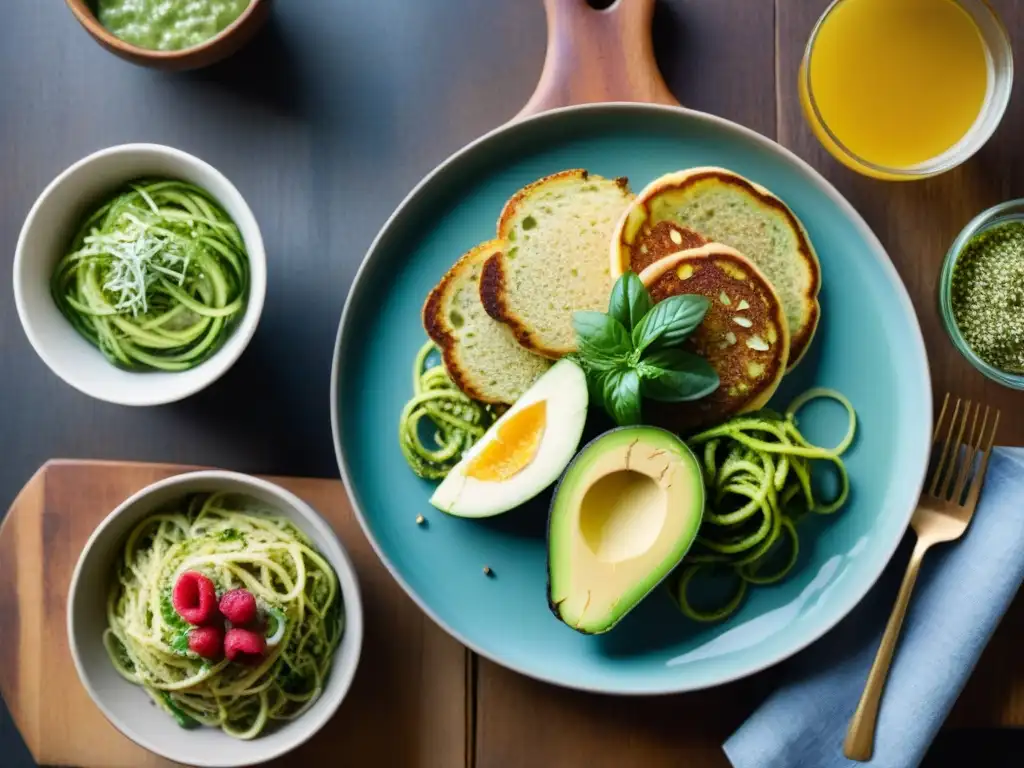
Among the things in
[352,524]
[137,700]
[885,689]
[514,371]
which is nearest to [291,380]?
[352,524]

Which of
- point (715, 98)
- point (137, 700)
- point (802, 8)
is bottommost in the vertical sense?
point (137, 700)

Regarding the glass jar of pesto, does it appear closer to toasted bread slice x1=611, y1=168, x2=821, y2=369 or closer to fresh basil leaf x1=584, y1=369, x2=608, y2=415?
toasted bread slice x1=611, y1=168, x2=821, y2=369

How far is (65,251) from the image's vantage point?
1.48m

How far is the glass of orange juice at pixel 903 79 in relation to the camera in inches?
61.6

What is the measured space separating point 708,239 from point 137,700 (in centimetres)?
111

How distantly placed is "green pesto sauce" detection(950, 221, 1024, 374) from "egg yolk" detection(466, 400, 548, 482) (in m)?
0.70

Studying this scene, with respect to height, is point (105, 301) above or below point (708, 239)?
below

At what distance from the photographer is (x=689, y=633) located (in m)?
1.49

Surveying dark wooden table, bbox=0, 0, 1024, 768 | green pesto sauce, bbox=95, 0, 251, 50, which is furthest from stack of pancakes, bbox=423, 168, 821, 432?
green pesto sauce, bbox=95, 0, 251, 50

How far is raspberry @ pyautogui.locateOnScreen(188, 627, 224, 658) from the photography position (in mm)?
1312

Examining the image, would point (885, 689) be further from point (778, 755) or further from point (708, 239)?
point (708, 239)

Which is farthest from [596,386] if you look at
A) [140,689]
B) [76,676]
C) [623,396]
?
[76,676]

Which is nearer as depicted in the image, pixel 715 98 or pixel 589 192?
pixel 589 192

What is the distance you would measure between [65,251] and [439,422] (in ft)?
2.05
